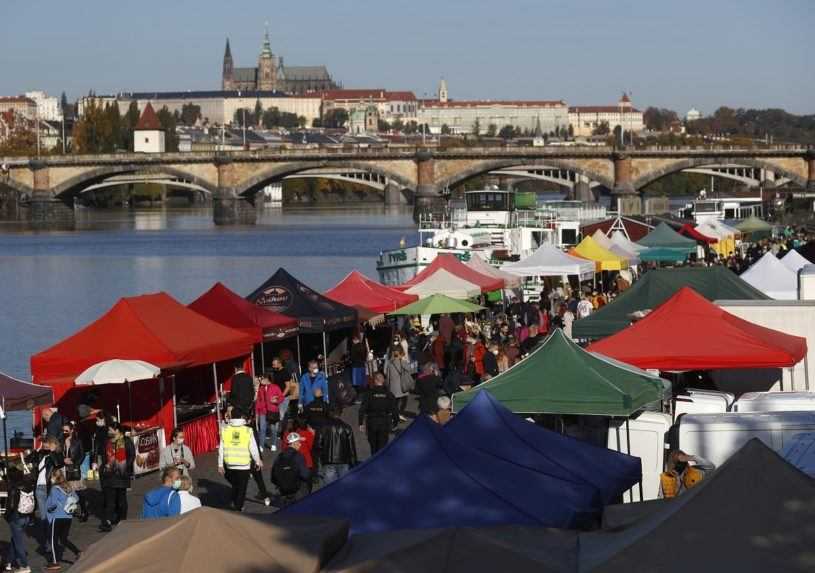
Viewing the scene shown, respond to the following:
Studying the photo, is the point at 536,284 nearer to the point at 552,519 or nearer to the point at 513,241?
the point at 513,241

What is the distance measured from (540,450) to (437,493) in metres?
1.28

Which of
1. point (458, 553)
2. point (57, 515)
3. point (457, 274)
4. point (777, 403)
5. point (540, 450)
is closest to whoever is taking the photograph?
point (458, 553)

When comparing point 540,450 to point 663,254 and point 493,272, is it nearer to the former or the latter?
point 493,272

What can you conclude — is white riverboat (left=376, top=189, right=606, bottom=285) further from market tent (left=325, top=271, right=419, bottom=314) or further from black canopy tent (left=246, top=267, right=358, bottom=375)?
black canopy tent (left=246, top=267, right=358, bottom=375)

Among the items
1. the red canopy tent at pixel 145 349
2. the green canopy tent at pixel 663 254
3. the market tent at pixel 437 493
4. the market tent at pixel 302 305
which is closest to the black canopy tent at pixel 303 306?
the market tent at pixel 302 305

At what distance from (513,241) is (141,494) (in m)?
23.4

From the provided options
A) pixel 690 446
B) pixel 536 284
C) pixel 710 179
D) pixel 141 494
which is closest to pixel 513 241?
pixel 536 284

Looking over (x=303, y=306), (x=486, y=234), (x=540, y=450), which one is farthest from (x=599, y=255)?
(x=540, y=450)

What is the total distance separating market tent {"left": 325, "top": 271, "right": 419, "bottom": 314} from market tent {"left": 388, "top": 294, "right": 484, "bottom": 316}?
0.20 metres

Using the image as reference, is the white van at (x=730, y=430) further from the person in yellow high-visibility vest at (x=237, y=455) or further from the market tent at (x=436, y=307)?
the market tent at (x=436, y=307)

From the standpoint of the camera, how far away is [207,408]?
632 inches

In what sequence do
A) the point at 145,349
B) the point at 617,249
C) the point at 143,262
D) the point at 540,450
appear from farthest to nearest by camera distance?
the point at 143,262 → the point at 617,249 → the point at 145,349 → the point at 540,450

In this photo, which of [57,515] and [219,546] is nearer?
[219,546]

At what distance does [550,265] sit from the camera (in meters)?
25.6
